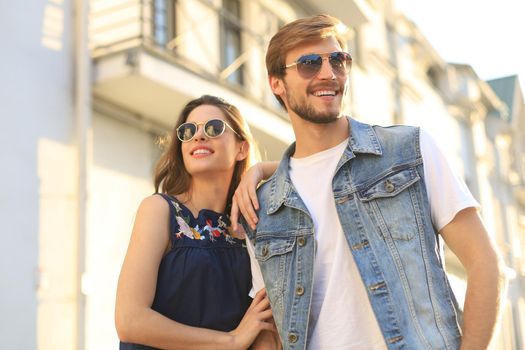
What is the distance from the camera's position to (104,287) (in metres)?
8.97

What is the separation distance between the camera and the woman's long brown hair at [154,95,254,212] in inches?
142

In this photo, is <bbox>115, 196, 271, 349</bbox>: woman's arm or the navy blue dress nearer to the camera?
<bbox>115, 196, 271, 349</bbox>: woman's arm

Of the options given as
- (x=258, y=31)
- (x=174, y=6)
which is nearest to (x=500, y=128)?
(x=258, y=31)

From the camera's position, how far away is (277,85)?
3195 millimetres

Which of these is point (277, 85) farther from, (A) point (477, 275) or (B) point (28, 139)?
(B) point (28, 139)

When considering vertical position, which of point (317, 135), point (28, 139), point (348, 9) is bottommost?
point (317, 135)

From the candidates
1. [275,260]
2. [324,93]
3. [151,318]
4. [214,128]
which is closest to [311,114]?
[324,93]

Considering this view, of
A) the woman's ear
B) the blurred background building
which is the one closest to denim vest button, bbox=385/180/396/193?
the woman's ear

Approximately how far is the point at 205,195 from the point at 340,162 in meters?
0.82

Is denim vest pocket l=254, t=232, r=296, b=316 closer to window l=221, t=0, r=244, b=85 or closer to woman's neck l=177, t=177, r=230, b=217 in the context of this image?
woman's neck l=177, t=177, r=230, b=217

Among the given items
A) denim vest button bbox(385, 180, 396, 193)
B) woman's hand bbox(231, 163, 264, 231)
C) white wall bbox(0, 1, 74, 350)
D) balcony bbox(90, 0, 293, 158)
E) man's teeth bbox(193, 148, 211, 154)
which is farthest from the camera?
balcony bbox(90, 0, 293, 158)

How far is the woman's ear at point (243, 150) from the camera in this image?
3.76m

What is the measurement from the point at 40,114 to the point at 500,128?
21.4 m

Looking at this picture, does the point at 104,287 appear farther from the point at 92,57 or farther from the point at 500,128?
the point at 500,128
